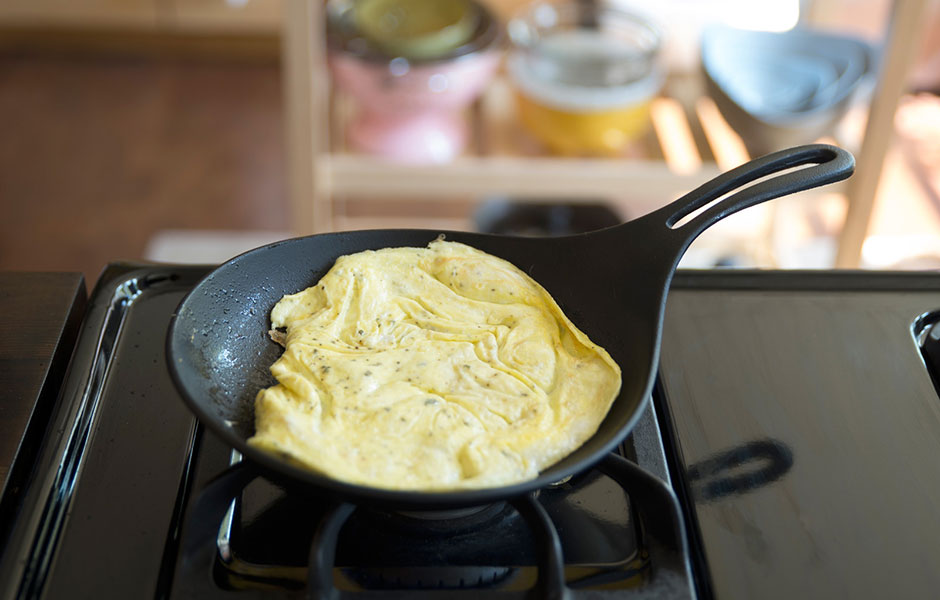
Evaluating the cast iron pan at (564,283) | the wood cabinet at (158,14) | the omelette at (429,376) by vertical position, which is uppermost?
the cast iron pan at (564,283)

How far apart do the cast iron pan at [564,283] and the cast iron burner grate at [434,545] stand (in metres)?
0.04

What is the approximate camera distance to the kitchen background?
5.74ft

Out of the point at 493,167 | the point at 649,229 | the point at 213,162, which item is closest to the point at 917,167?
the point at 493,167

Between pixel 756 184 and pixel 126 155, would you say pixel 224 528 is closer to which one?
pixel 756 184

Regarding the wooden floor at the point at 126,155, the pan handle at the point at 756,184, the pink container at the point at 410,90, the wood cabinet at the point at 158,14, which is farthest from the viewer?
the wood cabinet at the point at 158,14

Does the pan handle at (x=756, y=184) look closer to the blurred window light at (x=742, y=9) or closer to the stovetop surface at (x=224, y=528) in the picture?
the stovetop surface at (x=224, y=528)

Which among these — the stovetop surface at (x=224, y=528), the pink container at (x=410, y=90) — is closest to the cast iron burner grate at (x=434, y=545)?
the stovetop surface at (x=224, y=528)

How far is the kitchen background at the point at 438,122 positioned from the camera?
175 centimetres

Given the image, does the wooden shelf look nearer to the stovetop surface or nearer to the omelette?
the omelette

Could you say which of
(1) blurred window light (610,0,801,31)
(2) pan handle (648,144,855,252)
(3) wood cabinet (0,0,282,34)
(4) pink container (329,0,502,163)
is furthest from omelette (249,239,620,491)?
(3) wood cabinet (0,0,282,34)

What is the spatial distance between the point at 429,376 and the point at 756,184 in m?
0.30

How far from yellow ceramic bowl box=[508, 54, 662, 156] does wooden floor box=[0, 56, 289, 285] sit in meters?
0.87

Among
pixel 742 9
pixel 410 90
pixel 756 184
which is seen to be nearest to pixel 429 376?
pixel 756 184

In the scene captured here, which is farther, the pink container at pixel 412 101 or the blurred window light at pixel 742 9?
the blurred window light at pixel 742 9
